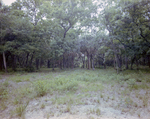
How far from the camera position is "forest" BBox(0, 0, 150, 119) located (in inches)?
155

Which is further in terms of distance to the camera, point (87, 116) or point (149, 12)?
point (149, 12)

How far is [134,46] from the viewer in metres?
15.3

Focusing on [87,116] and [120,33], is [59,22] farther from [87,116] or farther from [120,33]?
[87,116]

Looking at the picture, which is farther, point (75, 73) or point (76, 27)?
point (76, 27)

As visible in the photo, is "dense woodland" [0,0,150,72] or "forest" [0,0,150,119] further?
"dense woodland" [0,0,150,72]

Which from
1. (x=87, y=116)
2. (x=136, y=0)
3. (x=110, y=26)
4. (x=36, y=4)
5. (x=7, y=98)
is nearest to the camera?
(x=87, y=116)

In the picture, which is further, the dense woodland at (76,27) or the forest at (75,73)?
the dense woodland at (76,27)

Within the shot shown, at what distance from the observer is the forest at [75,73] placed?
3.93 metres

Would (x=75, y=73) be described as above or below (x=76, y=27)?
below

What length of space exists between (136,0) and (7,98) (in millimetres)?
15409

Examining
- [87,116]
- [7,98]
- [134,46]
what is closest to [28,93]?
[7,98]

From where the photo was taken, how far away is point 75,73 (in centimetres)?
1546

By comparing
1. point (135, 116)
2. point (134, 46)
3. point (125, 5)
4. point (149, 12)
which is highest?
point (125, 5)

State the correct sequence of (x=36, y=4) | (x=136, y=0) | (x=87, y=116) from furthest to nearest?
(x=36, y=4)
(x=136, y=0)
(x=87, y=116)
